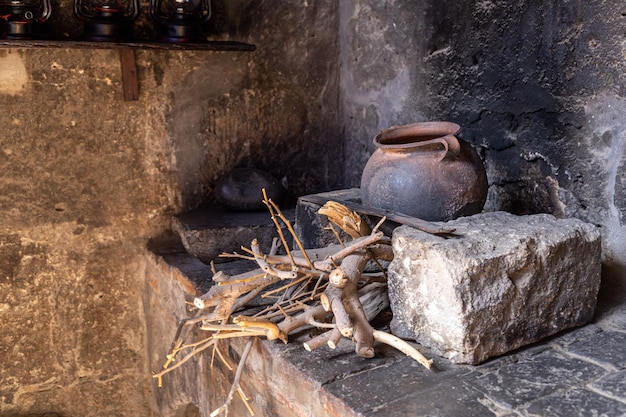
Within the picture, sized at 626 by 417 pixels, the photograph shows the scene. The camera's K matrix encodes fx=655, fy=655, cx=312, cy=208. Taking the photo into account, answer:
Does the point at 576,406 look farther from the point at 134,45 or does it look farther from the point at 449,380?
the point at 134,45

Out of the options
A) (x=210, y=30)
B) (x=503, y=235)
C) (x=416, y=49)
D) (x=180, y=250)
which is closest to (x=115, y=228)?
(x=180, y=250)

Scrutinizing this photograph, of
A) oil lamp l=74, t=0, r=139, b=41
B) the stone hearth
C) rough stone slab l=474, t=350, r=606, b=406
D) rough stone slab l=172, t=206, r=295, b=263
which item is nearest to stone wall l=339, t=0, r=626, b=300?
the stone hearth

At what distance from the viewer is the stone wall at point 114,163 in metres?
3.12

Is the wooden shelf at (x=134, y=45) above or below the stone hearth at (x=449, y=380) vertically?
above

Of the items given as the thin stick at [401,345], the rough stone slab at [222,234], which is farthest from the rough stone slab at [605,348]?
the rough stone slab at [222,234]

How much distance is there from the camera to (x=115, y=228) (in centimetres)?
335

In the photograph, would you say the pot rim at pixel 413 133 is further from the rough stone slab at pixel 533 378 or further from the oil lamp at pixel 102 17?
the oil lamp at pixel 102 17

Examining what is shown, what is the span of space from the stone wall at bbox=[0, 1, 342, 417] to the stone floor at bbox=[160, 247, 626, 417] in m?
1.52

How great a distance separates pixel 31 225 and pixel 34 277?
267 millimetres

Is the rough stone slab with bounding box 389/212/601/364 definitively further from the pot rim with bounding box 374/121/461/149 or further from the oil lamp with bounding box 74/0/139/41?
the oil lamp with bounding box 74/0/139/41

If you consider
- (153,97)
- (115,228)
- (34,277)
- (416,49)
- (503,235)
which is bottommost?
(34,277)

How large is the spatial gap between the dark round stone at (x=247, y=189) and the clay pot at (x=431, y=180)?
3.33 ft

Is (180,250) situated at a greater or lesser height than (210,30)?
lesser

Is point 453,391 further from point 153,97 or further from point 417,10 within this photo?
point 153,97
